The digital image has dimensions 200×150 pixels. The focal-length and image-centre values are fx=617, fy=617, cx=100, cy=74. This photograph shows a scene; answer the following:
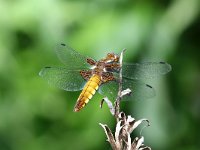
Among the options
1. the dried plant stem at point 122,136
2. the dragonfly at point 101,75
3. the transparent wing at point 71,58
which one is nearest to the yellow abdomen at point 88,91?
the dragonfly at point 101,75

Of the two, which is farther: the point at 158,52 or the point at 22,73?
the point at 22,73

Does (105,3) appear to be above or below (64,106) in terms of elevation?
above

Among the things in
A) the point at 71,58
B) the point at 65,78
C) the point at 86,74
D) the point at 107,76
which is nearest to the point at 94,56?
the point at 71,58

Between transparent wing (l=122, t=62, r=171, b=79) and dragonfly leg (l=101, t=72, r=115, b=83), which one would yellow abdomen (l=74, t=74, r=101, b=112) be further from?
transparent wing (l=122, t=62, r=171, b=79)

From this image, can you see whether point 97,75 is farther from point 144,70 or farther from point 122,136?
point 122,136

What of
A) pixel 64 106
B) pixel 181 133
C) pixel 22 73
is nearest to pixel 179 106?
pixel 181 133

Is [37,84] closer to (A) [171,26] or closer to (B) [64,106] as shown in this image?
(B) [64,106]
